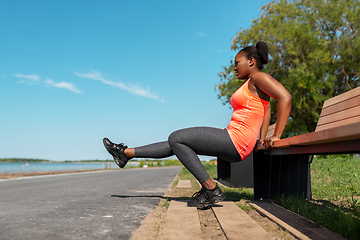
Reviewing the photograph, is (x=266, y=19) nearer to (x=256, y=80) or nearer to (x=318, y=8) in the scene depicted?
(x=318, y=8)

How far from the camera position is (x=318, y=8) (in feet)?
55.6

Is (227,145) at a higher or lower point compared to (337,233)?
higher

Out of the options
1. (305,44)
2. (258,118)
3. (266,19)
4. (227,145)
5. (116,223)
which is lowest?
(116,223)

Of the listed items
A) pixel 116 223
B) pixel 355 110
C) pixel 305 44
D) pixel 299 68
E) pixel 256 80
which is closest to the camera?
pixel 355 110

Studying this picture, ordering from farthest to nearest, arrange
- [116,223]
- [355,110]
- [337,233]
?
[116,223] < [355,110] < [337,233]

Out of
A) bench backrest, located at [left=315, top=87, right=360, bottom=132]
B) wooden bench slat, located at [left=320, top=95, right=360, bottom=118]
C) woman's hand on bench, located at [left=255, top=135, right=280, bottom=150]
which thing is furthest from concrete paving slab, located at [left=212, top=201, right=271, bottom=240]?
wooden bench slat, located at [left=320, top=95, right=360, bottom=118]

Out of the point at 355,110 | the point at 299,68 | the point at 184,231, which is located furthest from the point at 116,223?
the point at 299,68

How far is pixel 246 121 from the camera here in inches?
124

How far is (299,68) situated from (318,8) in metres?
4.79

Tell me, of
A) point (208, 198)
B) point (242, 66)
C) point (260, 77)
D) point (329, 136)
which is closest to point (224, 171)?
point (208, 198)

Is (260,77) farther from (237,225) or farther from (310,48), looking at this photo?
(310,48)

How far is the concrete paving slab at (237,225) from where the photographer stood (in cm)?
220

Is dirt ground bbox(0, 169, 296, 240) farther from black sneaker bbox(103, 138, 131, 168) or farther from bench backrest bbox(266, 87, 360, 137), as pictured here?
bench backrest bbox(266, 87, 360, 137)

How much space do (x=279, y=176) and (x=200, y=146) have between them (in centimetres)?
146
